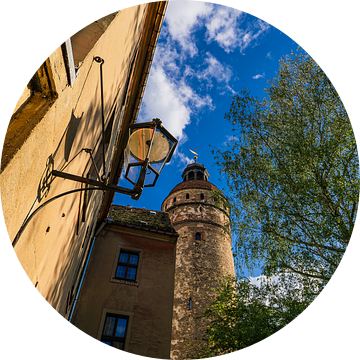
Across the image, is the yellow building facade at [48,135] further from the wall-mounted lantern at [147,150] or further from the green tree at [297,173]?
the green tree at [297,173]

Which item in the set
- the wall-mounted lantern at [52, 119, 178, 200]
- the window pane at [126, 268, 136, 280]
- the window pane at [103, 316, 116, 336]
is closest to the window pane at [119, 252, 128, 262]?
the window pane at [126, 268, 136, 280]

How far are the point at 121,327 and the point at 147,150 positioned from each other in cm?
787

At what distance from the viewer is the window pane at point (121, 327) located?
8.74 m

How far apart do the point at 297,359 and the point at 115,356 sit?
0.95m

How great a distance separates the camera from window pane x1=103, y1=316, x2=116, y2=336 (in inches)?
344

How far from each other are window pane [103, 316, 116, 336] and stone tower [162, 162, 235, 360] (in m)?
8.27

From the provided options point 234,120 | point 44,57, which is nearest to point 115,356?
point 44,57

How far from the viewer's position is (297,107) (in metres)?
9.64

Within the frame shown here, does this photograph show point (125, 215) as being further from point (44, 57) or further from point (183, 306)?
point (44, 57)

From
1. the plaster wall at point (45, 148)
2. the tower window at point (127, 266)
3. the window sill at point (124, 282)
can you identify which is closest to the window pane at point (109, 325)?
the window sill at point (124, 282)

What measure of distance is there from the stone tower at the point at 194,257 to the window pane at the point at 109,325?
827 centimetres

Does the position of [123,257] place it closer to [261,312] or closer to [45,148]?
[261,312]

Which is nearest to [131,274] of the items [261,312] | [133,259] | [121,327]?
[133,259]

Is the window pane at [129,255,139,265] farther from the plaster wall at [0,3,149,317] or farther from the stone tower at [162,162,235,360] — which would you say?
the plaster wall at [0,3,149,317]
